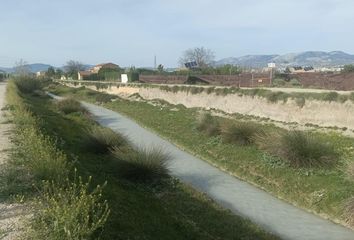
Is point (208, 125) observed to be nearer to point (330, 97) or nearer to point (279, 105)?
point (279, 105)

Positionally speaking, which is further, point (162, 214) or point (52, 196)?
point (162, 214)

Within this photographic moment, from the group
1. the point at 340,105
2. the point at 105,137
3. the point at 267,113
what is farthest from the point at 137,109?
the point at 105,137

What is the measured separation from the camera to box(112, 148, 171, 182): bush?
612 inches

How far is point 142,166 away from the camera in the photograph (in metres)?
15.6

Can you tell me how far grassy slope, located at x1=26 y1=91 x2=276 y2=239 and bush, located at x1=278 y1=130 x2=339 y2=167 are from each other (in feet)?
14.1

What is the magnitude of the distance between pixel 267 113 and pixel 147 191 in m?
20.9

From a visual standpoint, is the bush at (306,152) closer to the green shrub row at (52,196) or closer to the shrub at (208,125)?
the shrub at (208,125)

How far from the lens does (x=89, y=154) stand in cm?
1844

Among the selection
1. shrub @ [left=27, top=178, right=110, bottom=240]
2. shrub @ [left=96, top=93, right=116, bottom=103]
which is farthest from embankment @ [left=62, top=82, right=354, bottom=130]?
shrub @ [left=27, top=178, right=110, bottom=240]

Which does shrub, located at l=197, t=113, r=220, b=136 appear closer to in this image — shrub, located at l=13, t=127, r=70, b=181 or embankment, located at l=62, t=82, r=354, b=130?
embankment, located at l=62, t=82, r=354, b=130

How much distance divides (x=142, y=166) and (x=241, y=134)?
26.8ft

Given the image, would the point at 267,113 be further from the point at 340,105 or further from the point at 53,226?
the point at 53,226

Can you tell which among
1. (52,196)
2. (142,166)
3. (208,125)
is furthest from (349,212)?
(208,125)

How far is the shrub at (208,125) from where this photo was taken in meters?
25.9
